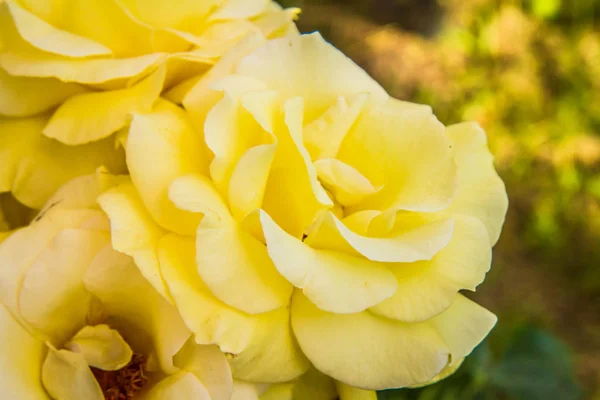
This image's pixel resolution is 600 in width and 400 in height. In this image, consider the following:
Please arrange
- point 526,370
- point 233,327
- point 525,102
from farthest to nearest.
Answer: point 525,102 → point 526,370 → point 233,327

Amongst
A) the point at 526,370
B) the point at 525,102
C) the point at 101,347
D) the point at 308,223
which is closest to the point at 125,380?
the point at 101,347

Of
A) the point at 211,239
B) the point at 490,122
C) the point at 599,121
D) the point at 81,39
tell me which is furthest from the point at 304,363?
the point at 599,121

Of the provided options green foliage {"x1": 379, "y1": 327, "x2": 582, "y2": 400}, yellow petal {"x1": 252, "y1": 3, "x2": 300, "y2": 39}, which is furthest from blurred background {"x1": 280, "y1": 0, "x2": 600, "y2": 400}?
yellow petal {"x1": 252, "y1": 3, "x2": 300, "y2": 39}

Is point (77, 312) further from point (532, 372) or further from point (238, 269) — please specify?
point (532, 372)

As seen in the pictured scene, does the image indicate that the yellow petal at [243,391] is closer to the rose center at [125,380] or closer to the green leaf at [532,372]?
the rose center at [125,380]

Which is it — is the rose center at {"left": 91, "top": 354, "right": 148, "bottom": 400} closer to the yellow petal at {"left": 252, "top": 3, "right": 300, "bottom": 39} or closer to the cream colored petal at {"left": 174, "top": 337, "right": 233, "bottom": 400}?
the cream colored petal at {"left": 174, "top": 337, "right": 233, "bottom": 400}

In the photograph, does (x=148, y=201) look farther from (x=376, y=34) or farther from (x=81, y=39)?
(x=376, y=34)
